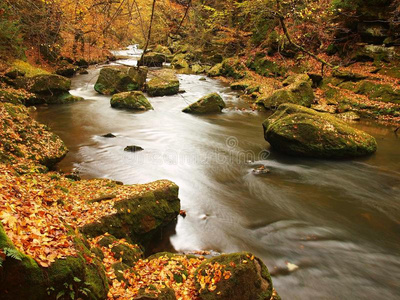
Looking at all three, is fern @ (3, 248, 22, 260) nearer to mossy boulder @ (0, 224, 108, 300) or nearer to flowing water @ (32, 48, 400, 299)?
mossy boulder @ (0, 224, 108, 300)

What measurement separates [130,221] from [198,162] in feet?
15.8

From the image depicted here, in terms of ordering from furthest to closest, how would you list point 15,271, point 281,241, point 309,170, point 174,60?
point 174,60 → point 309,170 → point 281,241 → point 15,271

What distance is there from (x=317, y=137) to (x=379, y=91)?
846 centimetres

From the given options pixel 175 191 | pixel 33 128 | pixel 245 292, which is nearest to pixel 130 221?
pixel 175 191

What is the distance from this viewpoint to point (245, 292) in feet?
9.93

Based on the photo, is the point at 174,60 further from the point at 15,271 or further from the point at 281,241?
the point at 15,271

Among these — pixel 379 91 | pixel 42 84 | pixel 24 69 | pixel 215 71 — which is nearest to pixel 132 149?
pixel 42 84

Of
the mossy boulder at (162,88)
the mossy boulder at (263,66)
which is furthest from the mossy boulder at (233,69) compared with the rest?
the mossy boulder at (162,88)

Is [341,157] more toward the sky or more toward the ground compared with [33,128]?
more toward the ground

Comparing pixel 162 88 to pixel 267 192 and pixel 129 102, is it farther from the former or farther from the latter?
pixel 267 192

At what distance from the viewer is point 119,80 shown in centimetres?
1623

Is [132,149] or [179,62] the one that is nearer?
[132,149]

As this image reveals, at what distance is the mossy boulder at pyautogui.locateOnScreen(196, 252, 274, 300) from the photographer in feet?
9.90

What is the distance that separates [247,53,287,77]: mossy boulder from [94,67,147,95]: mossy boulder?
1005cm
